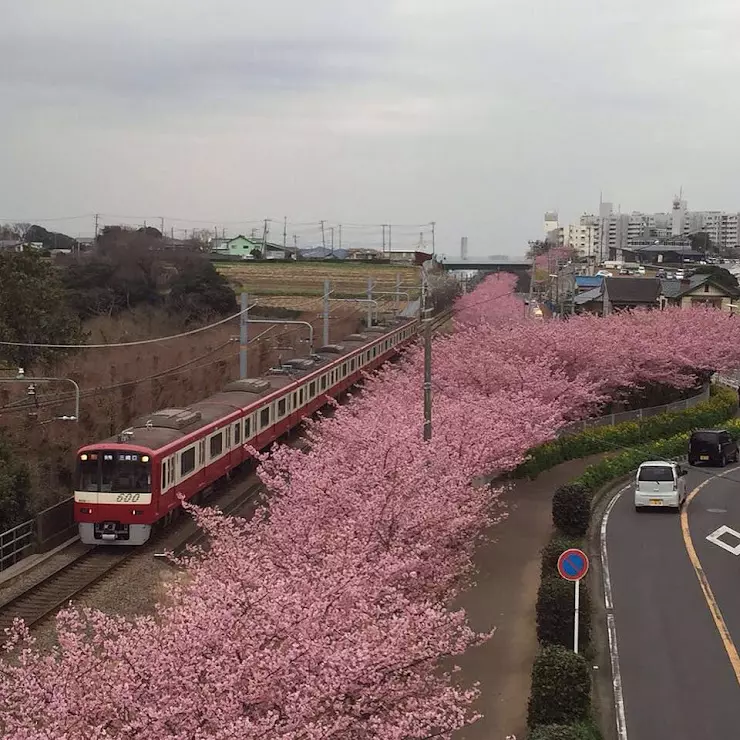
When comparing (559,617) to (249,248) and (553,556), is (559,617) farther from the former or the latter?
(249,248)

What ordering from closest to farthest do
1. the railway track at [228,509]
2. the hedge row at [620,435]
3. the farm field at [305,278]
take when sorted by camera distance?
the railway track at [228,509] → the hedge row at [620,435] → the farm field at [305,278]

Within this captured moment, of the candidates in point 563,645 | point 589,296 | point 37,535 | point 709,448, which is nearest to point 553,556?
point 563,645

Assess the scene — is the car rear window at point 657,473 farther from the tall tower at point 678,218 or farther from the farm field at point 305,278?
the tall tower at point 678,218

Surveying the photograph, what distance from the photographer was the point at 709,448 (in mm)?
24594

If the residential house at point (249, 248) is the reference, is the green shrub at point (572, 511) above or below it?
below

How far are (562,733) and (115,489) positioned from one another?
9.68 metres

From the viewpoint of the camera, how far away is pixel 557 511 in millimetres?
16609

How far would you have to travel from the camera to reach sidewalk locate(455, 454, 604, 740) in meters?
9.94

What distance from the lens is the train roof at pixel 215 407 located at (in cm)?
1636

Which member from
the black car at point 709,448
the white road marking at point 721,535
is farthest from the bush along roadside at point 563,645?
the black car at point 709,448

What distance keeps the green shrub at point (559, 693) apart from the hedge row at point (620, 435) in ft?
41.9

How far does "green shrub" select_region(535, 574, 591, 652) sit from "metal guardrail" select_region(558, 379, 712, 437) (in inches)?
530

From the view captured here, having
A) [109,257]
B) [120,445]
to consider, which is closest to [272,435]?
[120,445]

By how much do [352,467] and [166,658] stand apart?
7.80 m
